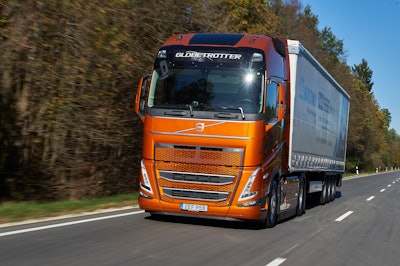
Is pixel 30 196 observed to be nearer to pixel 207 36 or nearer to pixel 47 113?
pixel 47 113

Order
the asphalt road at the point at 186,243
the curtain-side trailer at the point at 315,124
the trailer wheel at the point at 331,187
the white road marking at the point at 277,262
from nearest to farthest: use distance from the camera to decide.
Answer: the asphalt road at the point at 186,243 → the white road marking at the point at 277,262 → the curtain-side trailer at the point at 315,124 → the trailer wheel at the point at 331,187

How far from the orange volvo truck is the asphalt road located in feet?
1.72

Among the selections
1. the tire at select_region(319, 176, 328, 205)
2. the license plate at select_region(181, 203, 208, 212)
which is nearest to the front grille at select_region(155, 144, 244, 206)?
the license plate at select_region(181, 203, 208, 212)

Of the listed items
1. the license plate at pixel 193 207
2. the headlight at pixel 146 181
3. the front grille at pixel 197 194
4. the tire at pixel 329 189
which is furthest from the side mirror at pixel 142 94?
the tire at pixel 329 189

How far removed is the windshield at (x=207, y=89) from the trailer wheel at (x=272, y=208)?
177 cm

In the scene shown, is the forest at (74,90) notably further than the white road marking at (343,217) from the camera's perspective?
No

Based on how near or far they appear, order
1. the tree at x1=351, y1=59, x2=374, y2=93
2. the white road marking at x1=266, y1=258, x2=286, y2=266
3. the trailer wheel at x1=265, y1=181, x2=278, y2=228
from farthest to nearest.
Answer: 1. the tree at x1=351, y1=59, x2=374, y2=93
2. the trailer wheel at x1=265, y1=181, x2=278, y2=228
3. the white road marking at x1=266, y1=258, x2=286, y2=266

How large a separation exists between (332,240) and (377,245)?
29.0 inches

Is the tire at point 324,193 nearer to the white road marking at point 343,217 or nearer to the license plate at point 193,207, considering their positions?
the white road marking at point 343,217

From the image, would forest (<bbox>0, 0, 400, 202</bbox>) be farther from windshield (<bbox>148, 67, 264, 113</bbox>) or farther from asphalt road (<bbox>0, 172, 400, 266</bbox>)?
windshield (<bbox>148, 67, 264, 113</bbox>)

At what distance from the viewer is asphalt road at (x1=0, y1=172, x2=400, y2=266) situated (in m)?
6.55

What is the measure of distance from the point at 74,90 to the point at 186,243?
5.85 meters

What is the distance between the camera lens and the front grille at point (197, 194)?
921 centimetres

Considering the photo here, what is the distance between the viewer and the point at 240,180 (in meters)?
9.14
